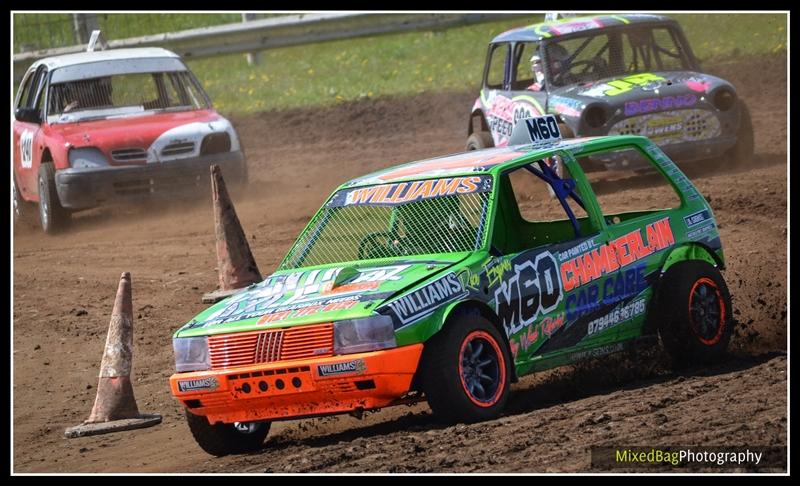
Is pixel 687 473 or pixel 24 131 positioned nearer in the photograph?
pixel 687 473

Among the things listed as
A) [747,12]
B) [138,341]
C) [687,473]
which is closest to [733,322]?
[687,473]

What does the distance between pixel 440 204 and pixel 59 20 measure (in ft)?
46.1

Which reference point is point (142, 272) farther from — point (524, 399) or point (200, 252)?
point (524, 399)

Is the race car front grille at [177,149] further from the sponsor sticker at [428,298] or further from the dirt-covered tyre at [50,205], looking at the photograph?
the sponsor sticker at [428,298]

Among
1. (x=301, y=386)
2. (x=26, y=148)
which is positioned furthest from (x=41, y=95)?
(x=301, y=386)

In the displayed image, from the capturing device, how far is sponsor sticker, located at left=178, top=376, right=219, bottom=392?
700 centimetres

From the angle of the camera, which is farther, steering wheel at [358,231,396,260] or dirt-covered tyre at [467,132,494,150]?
dirt-covered tyre at [467,132,494,150]

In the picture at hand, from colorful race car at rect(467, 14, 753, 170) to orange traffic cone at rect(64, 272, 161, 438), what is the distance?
6.52 m

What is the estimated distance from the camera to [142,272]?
12.5 metres

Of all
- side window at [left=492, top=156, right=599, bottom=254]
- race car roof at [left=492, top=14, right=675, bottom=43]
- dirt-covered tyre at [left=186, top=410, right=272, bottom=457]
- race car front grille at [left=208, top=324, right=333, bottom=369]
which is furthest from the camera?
race car roof at [left=492, top=14, right=675, bottom=43]

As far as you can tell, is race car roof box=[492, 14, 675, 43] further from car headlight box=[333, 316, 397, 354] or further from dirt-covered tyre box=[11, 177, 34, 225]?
car headlight box=[333, 316, 397, 354]

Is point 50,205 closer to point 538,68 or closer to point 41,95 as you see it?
point 41,95

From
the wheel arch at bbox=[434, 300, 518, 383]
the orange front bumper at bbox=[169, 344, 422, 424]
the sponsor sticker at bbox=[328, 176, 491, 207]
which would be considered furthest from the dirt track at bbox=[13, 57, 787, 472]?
the sponsor sticker at bbox=[328, 176, 491, 207]

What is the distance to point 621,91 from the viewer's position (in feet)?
46.5
